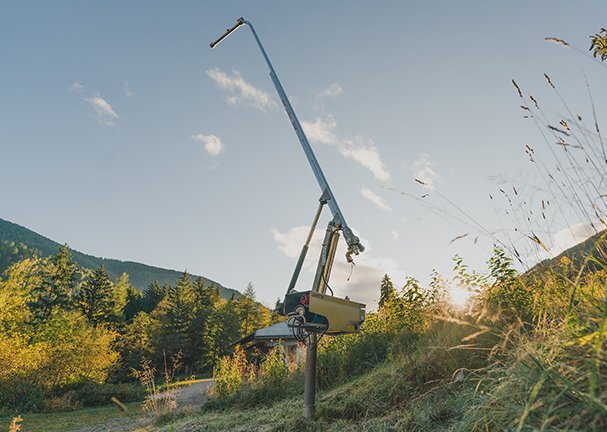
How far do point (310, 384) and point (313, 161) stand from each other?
112 inches

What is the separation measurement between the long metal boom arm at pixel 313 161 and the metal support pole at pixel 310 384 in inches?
44.4

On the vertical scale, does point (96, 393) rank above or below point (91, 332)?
below

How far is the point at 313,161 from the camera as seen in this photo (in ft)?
18.1

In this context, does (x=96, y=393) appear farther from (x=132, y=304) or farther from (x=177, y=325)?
(x=132, y=304)

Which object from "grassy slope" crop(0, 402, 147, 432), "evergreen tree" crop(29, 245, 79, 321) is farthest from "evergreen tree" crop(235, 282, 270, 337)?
"grassy slope" crop(0, 402, 147, 432)

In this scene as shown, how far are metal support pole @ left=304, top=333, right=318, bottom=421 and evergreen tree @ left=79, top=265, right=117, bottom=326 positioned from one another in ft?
136

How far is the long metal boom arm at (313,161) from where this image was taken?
189 inches

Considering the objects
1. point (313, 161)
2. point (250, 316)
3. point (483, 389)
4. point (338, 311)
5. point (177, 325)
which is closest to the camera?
point (483, 389)

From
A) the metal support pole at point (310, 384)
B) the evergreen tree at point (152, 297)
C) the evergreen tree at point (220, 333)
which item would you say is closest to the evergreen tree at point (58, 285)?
the evergreen tree at point (220, 333)

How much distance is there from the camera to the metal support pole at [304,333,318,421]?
13.6 feet

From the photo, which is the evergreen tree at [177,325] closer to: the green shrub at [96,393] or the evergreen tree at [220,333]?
the evergreen tree at [220,333]

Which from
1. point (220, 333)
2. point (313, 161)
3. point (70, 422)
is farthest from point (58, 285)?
point (313, 161)

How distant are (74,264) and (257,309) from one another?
2426 cm

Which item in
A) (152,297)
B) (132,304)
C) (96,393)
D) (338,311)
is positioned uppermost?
(152,297)
